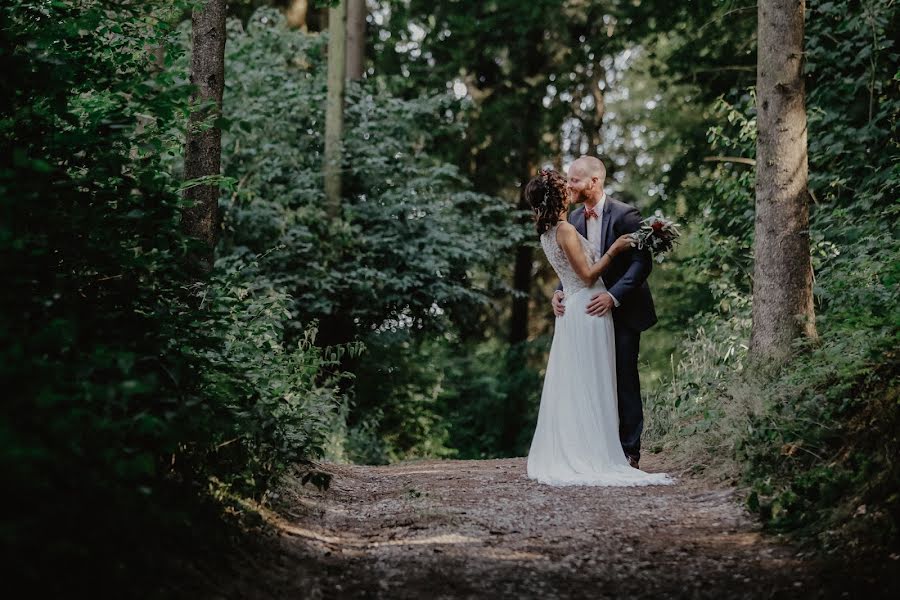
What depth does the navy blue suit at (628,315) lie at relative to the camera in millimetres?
7285

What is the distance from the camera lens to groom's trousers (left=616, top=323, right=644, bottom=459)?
7301mm

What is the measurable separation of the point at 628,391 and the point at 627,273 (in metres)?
0.95

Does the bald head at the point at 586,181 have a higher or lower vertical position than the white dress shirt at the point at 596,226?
higher

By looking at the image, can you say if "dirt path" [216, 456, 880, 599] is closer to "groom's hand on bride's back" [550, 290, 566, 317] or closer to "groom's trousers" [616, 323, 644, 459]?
"groom's trousers" [616, 323, 644, 459]

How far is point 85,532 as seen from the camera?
3.19m

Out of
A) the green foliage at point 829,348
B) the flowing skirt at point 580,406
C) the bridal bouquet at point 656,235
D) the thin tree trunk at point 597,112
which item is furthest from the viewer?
the thin tree trunk at point 597,112

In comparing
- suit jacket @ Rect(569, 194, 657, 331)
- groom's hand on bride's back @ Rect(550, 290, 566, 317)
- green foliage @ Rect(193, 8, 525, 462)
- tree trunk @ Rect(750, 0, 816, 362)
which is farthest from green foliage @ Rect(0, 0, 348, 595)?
green foliage @ Rect(193, 8, 525, 462)

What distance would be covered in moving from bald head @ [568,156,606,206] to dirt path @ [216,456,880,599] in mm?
2400

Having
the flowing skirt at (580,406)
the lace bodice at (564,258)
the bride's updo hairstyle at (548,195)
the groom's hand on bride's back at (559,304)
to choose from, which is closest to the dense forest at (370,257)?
the flowing skirt at (580,406)

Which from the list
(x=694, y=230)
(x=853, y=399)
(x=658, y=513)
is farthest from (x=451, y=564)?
(x=694, y=230)

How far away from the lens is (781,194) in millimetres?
7188

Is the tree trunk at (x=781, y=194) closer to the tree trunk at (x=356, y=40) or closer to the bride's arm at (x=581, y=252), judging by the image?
the bride's arm at (x=581, y=252)

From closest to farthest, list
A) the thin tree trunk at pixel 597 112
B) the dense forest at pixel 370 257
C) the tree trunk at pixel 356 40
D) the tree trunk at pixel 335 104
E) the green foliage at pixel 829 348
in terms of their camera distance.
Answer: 1. the dense forest at pixel 370 257
2. the green foliage at pixel 829 348
3. the tree trunk at pixel 335 104
4. the tree trunk at pixel 356 40
5. the thin tree trunk at pixel 597 112

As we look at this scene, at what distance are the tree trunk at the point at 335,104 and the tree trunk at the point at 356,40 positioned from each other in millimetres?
2271
